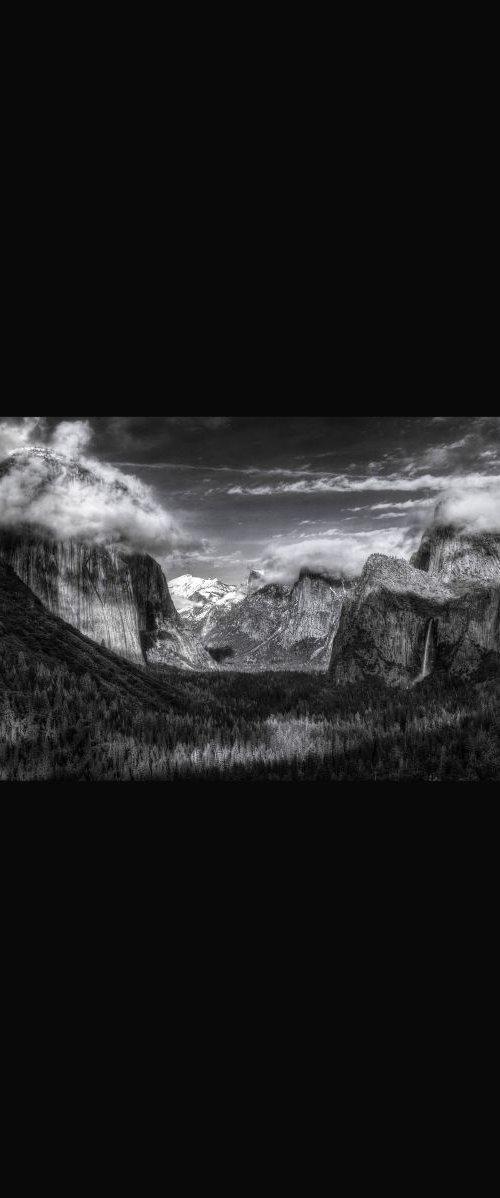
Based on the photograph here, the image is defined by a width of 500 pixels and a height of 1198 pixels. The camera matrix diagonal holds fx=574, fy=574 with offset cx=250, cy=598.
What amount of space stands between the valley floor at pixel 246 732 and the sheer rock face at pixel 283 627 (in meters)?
1.28

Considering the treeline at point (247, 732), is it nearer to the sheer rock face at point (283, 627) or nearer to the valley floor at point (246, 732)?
the valley floor at point (246, 732)

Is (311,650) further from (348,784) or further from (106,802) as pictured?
(106,802)

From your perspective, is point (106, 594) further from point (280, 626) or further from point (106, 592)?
point (280, 626)

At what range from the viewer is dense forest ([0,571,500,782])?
877 centimetres

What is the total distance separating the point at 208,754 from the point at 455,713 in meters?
4.69

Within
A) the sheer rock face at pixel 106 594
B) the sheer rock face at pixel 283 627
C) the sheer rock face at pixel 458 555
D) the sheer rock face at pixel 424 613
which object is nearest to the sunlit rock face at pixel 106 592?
the sheer rock face at pixel 106 594

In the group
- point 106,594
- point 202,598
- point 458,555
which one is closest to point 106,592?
point 106,594

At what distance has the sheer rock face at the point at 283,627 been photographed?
1366cm

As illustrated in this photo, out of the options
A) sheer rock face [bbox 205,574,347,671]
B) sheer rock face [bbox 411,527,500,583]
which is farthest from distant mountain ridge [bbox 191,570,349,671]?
sheer rock face [bbox 411,527,500,583]

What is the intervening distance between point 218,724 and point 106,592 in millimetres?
6630

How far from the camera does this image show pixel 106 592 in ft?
56.0

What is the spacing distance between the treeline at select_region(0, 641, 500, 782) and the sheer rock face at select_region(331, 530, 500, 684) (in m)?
0.86

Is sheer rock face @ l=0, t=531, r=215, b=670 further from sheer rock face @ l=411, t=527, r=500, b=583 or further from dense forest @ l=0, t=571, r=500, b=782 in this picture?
sheer rock face @ l=411, t=527, r=500, b=583

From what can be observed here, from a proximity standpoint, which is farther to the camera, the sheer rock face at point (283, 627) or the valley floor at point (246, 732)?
the sheer rock face at point (283, 627)
